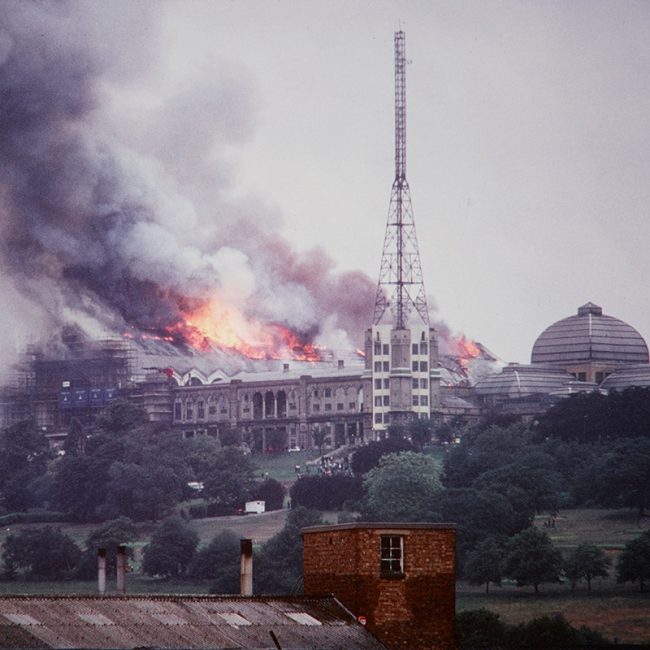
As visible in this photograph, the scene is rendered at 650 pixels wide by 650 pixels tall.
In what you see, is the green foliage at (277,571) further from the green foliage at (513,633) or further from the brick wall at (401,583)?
the brick wall at (401,583)

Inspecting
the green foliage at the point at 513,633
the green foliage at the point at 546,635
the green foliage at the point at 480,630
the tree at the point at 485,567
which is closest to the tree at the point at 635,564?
the tree at the point at 485,567

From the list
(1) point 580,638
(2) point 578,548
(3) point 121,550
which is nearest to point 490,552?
(2) point 578,548

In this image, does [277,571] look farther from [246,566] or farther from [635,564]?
[246,566]

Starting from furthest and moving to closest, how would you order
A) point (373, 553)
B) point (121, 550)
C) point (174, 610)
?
point (121, 550) → point (373, 553) → point (174, 610)

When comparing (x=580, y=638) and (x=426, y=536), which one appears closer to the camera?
(x=426, y=536)

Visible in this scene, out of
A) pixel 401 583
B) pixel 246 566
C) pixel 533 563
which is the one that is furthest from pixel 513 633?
pixel 401 583

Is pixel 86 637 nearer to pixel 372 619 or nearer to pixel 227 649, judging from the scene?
pixel 227 649
